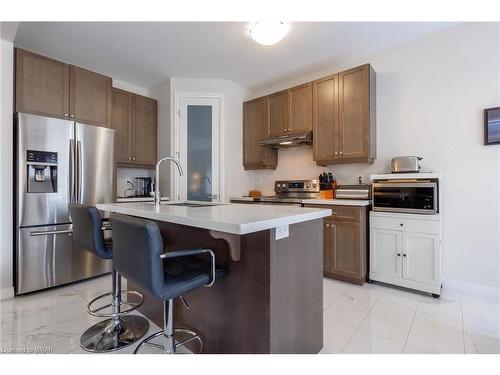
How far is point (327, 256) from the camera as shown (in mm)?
3006

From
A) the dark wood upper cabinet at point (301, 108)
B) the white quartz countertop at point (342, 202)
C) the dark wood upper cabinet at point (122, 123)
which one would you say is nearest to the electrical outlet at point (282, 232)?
the white quartz countertop at point (342, 202)

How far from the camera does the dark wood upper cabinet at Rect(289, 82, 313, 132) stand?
346 centimetres

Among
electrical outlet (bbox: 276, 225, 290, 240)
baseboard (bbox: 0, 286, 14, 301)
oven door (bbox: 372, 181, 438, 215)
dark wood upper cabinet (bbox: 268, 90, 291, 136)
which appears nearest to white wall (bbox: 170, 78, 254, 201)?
dark wood upper cabinet (bbox: 268, 90, 291, 136)

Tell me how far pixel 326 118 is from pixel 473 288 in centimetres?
242

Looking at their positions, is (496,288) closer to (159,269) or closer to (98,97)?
(159,269)

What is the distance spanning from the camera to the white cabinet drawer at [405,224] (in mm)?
2457

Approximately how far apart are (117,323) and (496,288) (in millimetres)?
3417

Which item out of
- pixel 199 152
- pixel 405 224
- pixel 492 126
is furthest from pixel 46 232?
pixel 492 126

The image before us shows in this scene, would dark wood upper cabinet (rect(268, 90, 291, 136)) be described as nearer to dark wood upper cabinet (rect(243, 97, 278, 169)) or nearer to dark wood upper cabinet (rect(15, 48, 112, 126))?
dark wood upper cabinet (rect(243, 97, 278, 169))

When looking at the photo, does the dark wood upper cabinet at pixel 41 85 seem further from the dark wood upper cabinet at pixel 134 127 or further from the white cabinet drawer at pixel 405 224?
the white cabinet drawer at pixel 405 224

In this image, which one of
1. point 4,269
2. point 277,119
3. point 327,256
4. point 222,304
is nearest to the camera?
point 222,304

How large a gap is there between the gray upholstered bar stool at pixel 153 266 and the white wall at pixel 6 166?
1.87 m

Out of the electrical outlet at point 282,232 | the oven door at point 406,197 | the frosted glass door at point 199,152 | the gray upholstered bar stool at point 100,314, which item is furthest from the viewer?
the frosted glass door at point 199,152
